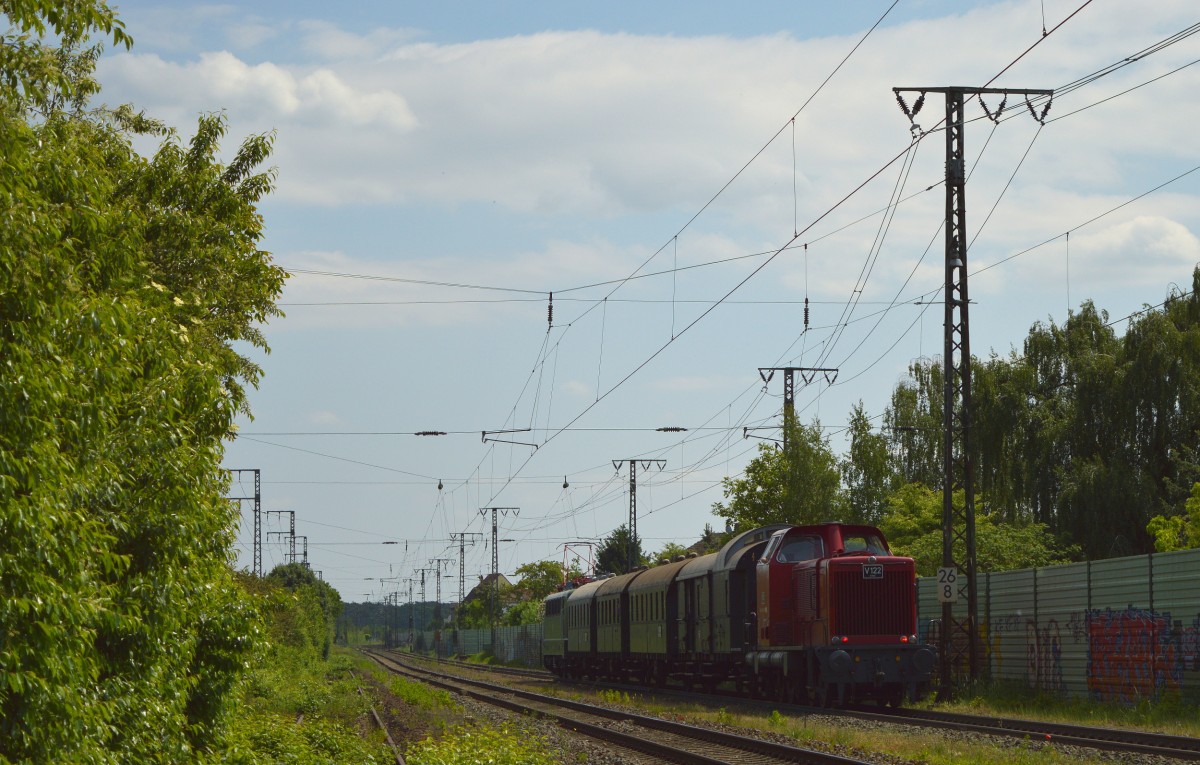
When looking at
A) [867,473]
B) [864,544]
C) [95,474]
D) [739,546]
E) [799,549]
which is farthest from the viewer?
[867,473]

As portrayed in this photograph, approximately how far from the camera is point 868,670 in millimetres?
24422

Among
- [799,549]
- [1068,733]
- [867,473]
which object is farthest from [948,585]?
[867,473]

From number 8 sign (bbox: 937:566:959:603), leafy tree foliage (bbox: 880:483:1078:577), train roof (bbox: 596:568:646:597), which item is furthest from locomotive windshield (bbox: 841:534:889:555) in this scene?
leafy tree foliage (bbox: 880:483:1078:577)

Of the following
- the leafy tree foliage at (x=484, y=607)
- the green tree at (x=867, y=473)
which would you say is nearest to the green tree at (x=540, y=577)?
the leafy tree foliage at (x=484, y=607)

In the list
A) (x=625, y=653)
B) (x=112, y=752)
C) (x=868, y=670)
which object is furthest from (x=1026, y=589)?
(x=112, y=752)

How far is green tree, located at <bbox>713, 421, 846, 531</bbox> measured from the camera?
168 ft

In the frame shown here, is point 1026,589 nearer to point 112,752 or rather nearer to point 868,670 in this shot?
point 868,670

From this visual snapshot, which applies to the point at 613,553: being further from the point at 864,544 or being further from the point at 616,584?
the point at 864,544

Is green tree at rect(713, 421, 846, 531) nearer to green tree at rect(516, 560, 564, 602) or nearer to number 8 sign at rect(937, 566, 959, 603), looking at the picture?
number 8 sign at rect(937, 566, 959, 603)

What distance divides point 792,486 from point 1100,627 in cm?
2649

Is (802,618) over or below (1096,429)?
below

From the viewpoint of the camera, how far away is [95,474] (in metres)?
8.80

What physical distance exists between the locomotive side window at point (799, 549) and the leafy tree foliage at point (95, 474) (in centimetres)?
1425

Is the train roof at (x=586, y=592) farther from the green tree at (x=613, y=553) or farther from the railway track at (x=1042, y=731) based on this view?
the green tree at (x=613, y=553)
